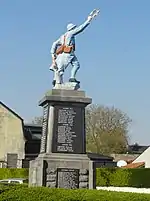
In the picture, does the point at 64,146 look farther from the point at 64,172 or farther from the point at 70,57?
the point at 70,57

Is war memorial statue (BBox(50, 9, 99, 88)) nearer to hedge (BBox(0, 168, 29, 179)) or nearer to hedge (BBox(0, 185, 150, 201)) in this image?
hedge (BBox(0, 185, 150, 201))

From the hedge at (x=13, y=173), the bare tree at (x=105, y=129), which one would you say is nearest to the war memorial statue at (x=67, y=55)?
the hedge at (x=13, y=173)

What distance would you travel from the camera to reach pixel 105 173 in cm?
3644

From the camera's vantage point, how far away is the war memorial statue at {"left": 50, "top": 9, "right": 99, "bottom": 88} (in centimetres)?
1881

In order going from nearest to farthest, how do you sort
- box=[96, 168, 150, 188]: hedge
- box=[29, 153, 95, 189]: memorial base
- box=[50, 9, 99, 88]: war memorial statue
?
box=[29, 153, 95, 189]: memorial base → box=[50, 9, 99, 88]: war memorial statue → box=[96, 168, 150, 188]: hedge

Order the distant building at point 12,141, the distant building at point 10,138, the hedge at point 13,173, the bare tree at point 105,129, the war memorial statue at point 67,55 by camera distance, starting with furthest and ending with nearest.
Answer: the bare tree at point 105,129
the distant building at point 10,138
the distant building at point 12,141
the hedge at point 13,173
the war memorial statue at point 67,55

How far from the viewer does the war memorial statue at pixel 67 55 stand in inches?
741

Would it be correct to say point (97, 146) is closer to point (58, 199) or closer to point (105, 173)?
point (105, 173)

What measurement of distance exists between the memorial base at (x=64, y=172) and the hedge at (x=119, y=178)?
61.3 ft

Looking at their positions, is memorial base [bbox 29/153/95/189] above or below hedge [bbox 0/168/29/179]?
below

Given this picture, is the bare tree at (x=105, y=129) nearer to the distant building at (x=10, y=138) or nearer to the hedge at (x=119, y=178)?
the distant building at (x=10, y=138)

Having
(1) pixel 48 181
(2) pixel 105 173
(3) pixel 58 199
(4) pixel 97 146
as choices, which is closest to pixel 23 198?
(3) pixel 58 199

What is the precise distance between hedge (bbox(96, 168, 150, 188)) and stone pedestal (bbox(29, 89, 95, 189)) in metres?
18.4

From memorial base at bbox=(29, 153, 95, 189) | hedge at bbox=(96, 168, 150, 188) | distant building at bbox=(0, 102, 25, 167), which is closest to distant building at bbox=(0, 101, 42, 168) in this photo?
distant building at bbox=(0, 102, 25, 167)
